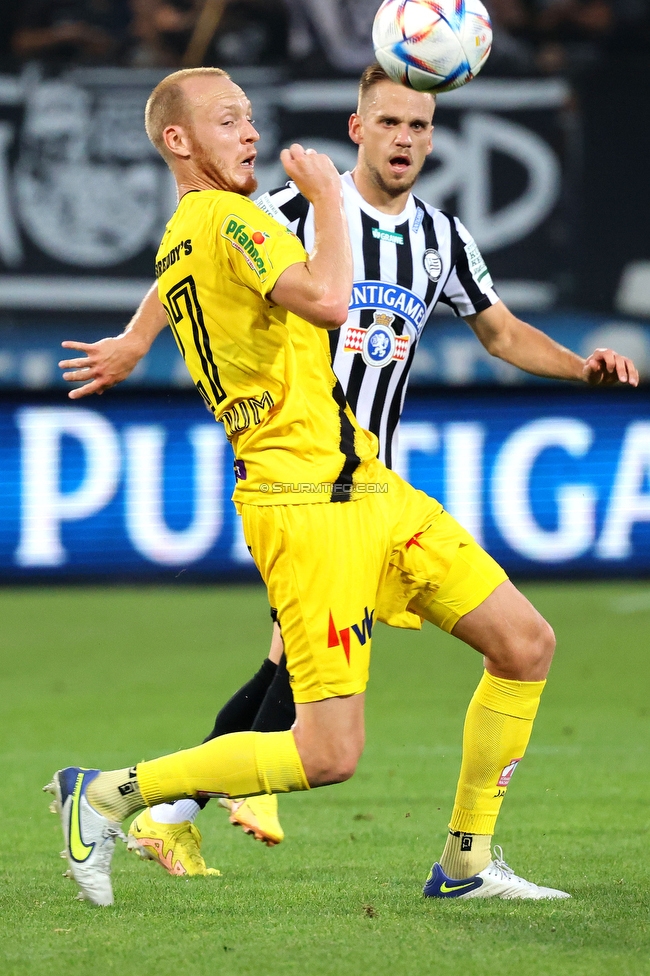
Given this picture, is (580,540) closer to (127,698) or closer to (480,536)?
(480,536)

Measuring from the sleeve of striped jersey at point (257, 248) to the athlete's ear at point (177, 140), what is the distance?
26 cm

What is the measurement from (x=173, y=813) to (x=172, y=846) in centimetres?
10

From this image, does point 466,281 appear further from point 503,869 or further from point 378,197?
point 503,869

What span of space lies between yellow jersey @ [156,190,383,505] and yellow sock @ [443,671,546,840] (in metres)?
0.71

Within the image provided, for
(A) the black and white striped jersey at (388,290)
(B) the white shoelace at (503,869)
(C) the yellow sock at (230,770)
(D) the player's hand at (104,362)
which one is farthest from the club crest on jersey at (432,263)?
(B) the white shoelace at (503,869)

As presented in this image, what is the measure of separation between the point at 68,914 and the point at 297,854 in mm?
1068

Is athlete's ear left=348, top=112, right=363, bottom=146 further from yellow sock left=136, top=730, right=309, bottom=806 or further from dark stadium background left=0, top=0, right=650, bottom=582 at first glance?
dark stadium background left=0, top=0, right=650, bottom=582

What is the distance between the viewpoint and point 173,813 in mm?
4480

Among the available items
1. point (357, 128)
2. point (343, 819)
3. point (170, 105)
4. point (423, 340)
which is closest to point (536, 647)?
point (343, 819)

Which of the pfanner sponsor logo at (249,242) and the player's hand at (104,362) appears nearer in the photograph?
the pfanner sponsor logo at (249,242)

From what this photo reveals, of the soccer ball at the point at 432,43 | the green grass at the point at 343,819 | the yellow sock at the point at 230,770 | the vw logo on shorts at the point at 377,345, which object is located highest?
the soccer ball at the point at 432,43

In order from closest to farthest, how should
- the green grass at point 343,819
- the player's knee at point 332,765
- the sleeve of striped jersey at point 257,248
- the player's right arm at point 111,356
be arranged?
the green grass at point 343,819 → the sleeve of striped jersey at point 257,248 → the player's knee at point 332,765 → the player's right arm at point 111,356

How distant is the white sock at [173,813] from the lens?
4.48 m

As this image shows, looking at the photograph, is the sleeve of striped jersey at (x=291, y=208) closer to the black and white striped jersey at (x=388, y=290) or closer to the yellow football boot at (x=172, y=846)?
the black and white striped jersey at (x=388, y=290)
